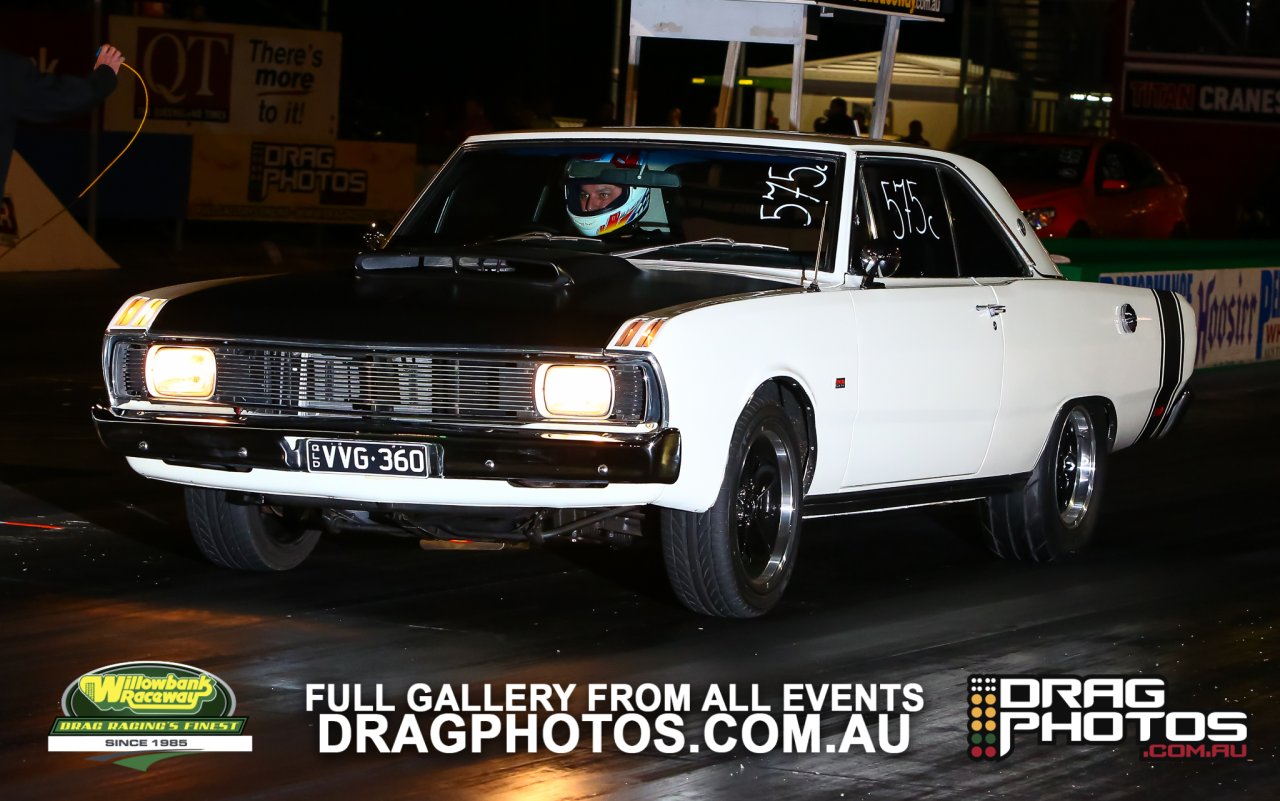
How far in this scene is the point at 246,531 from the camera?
306 inches

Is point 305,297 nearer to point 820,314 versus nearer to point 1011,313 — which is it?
point 820,314

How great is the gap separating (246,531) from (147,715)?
1865mm

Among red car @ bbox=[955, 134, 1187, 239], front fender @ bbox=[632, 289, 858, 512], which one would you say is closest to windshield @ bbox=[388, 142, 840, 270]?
front fender @ bbox=[632, 289, 858, 512]

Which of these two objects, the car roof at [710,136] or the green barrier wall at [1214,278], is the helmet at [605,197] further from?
the green barrier wall at [1214,278]

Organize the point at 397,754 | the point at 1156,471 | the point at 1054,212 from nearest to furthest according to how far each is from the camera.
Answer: the point at 397,754 < the point at 1156,471 < the point at 1054,212

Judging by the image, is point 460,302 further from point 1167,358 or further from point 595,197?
point 1167,358

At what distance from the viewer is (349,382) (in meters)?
6.95

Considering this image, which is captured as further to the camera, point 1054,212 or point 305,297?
point 1054,212

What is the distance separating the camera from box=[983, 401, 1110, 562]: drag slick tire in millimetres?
8891

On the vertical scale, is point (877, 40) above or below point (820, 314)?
above

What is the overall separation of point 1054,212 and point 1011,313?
15985 mm

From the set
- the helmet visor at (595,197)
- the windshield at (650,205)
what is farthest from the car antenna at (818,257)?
the helmet visor at (595,197)

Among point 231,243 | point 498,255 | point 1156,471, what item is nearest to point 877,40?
point 231,243

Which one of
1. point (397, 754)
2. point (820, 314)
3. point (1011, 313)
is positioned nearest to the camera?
point (397, 754)
